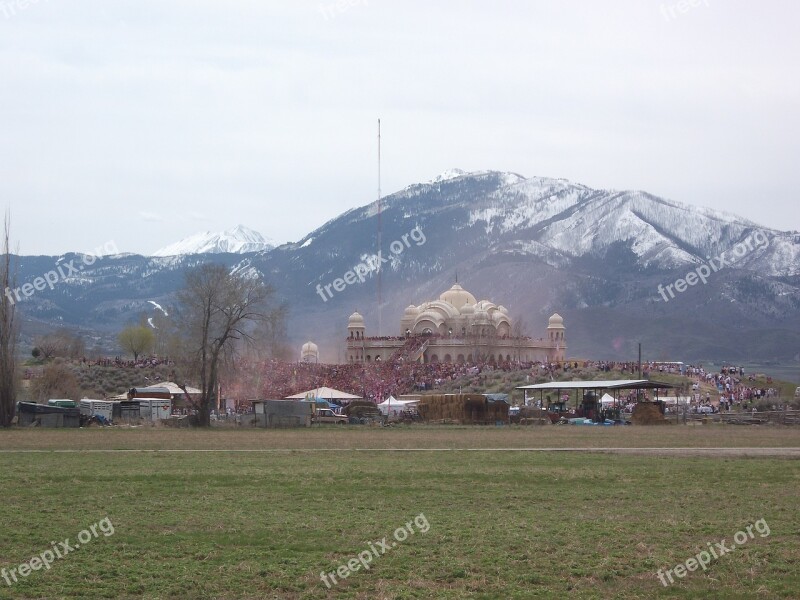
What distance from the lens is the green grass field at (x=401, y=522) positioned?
14938mm

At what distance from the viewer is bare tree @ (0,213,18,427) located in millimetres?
52844

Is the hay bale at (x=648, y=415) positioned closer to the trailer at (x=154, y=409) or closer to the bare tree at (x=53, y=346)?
the trailer at (x=154, y=409)

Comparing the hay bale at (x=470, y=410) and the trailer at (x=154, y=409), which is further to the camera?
the trailer at (x=154, y=409)

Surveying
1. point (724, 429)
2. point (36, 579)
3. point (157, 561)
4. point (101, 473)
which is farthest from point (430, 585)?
point (724, 429)

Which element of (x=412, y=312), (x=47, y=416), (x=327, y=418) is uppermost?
(x=412, y=312)

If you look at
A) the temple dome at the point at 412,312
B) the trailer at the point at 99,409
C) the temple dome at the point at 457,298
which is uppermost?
the temple dome at the point at 457,298

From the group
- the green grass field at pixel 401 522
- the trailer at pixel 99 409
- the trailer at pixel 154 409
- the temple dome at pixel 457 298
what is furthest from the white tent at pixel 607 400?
the temple dome at pixel 457 298
